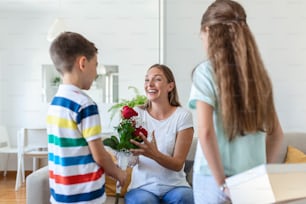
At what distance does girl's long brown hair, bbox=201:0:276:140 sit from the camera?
87 centimetres

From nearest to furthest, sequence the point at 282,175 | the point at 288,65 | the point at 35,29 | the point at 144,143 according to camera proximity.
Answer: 1. the point at 282,175
2. the point at 144,143
3. the point at 288,65
4. the point at 35,29

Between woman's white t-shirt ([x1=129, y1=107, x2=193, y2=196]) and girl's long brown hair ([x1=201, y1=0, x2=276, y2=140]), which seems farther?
woman's white t-shirt ([x1=129, y1=107, x2=193, y2=196])

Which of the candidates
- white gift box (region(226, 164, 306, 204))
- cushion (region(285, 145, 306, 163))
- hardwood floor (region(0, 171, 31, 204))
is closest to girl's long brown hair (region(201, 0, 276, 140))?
white gift box (region(226, 164, 306, 204))

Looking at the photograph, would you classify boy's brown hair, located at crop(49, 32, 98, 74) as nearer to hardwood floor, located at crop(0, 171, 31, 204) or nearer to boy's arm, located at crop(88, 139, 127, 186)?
boy's arm, located at crop(88, 139, 127, 186)

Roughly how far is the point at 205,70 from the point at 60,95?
1.42 feet

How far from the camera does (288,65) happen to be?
2.76 metres

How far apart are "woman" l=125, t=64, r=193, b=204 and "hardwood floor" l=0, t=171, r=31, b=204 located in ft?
6.69

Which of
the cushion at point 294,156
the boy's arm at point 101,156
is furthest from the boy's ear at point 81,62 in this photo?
the cushion at point 294,156

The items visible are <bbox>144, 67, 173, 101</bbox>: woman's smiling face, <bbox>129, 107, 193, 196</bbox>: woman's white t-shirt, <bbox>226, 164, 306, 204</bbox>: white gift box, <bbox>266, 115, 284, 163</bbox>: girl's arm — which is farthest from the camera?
<bbox>144, 67, 173, 101</bbox>: woman's smiling face

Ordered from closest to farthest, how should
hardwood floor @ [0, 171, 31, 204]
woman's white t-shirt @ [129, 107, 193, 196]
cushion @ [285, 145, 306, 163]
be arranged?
woman's white t-shirt @ [129, 107, 193, 196], cushion @ [285, 145, 306, 163], hardwood floor @ [0, 171, 31, 204]

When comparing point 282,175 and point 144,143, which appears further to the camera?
point 144,143

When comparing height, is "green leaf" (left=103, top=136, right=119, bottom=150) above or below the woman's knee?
above

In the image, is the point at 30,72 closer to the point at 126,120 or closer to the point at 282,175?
the point at 126,120

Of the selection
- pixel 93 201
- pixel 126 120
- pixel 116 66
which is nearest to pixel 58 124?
pixel 93 201
